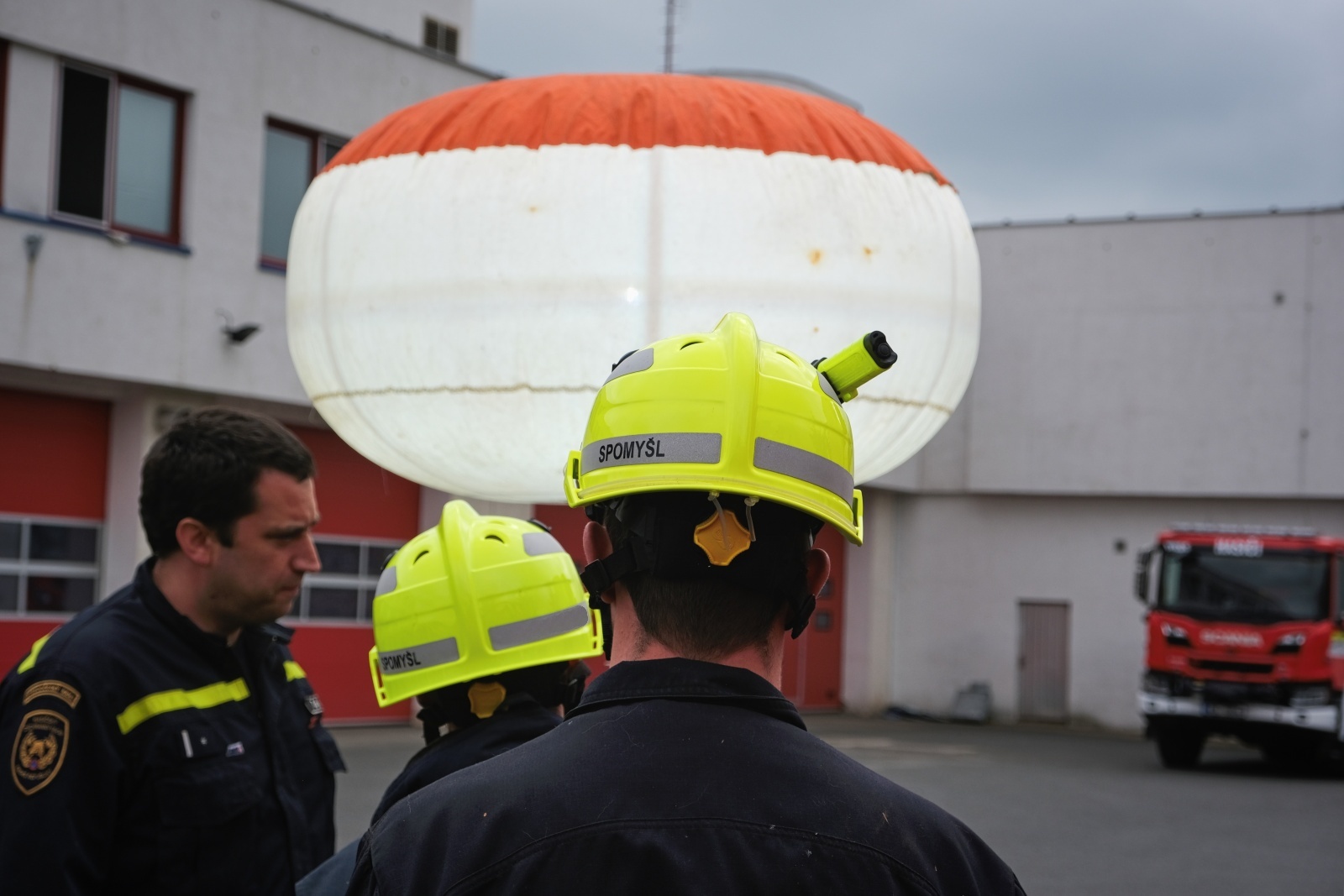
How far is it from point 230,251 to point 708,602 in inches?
593

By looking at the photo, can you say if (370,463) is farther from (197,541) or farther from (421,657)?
(421,657)

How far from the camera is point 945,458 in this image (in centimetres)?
2806

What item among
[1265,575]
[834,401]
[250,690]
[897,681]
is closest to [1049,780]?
[1265,575]

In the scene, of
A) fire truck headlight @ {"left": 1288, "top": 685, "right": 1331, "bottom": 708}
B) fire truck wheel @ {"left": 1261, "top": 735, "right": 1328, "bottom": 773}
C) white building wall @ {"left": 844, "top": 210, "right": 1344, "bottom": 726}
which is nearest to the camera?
fire truck headlight @ {"left": 1288, "top": 685, "right": 1331, "bottom": 708}

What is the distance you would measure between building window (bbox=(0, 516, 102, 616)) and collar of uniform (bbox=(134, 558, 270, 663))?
12.5 m

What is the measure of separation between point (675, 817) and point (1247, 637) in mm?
18614

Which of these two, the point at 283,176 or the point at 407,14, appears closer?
the point at 283,176

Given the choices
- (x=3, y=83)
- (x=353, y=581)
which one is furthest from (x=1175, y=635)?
(x=3, y=83)

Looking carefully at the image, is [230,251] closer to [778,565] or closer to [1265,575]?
[1265,575]

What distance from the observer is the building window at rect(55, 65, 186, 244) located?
14.6 m

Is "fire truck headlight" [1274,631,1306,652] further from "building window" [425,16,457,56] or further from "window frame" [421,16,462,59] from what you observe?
"building window" [425,16,457,56]

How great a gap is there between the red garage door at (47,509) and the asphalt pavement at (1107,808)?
132 inches

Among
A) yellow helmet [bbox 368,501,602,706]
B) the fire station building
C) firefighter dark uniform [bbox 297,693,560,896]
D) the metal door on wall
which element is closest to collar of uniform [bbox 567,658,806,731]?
firefighter dark uniform [bbox 297,693,560,896]

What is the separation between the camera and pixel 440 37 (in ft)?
77.3
